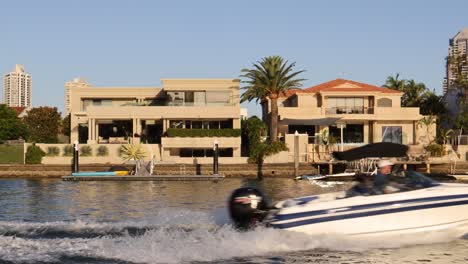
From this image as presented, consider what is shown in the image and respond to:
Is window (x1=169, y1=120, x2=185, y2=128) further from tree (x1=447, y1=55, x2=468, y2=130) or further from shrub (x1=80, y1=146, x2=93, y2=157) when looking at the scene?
tree (x1=447, y1=55, x2=468, y2=130)

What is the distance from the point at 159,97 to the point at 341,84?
19.4 metres

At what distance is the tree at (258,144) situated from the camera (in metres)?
56.0

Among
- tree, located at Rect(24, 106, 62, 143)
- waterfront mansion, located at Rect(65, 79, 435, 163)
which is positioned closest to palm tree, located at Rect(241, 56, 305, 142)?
waterfront mansion, located at Rect(65, 79, 435, 163)

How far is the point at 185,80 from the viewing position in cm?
6316

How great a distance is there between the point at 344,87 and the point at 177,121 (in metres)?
18.1

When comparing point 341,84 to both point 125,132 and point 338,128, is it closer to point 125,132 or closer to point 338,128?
point 338,128

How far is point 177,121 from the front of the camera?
6175 cm

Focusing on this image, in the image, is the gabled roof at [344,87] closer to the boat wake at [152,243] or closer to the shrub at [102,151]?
the shrub at [102,151]

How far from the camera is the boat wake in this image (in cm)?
1430

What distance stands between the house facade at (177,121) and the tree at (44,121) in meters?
26.0

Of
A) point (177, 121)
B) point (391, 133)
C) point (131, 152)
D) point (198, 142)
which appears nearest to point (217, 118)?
point (198, 142)

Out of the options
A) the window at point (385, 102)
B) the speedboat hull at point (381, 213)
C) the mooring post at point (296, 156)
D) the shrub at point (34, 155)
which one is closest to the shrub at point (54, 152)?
the shrub at point (34, 155)

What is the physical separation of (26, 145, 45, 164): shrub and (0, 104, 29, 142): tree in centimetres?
4341

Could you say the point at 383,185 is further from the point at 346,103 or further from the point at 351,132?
the point at 346,103
